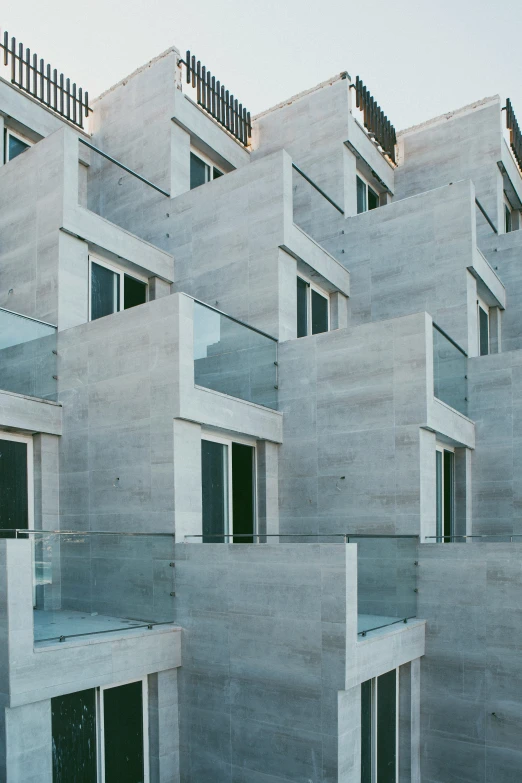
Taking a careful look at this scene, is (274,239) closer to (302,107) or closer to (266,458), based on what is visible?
(266,458)

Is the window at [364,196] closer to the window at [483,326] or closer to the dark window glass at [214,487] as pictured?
the window at [483,326]

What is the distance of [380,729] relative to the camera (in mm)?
11961

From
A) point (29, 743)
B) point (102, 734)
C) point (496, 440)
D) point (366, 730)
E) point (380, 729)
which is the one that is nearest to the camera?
point (29, 743)

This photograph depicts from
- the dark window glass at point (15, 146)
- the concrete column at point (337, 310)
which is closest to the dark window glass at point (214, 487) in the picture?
the concrete column at point (337, 310)

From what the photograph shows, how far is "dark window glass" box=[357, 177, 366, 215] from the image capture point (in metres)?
22.6

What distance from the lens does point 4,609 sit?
9234mm

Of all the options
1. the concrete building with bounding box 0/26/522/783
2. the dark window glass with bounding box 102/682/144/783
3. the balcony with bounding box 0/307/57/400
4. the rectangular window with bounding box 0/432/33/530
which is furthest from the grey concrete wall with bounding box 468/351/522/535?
the rectangular window with bounding box 0/432/33/530

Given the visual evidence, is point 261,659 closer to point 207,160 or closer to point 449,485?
point 449,485

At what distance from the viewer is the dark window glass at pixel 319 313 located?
61.3ft

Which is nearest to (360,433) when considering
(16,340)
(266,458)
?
(266,458)

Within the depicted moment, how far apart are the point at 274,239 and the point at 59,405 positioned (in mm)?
6090

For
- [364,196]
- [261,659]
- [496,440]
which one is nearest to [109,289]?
[261,659]

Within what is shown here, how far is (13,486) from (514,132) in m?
20.1

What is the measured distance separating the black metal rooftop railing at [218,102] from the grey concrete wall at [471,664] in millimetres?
14292
